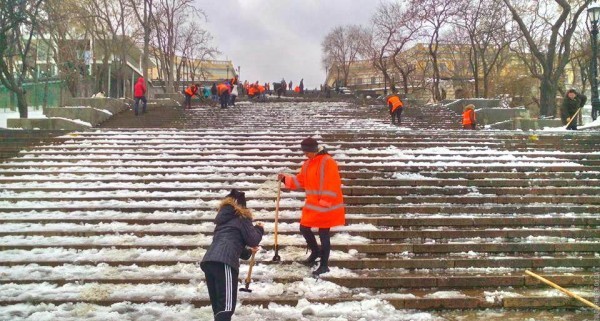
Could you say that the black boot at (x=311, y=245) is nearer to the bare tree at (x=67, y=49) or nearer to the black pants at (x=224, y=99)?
the black pants at (x=224, y=99)

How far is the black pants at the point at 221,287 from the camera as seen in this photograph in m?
4.01

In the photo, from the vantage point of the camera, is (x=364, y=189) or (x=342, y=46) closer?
(x=364, y=189)

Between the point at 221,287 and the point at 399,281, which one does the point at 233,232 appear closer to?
the point at 221,287

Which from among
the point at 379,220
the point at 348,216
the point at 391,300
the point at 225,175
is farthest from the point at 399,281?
the point at 225,175

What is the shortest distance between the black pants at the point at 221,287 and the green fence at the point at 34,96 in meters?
33.4

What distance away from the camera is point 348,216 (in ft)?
25.7

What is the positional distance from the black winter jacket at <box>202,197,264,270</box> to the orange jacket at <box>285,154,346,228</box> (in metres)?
1.36

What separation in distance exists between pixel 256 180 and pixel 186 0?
24702 millimetres

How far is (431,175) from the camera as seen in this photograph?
959 centimetres

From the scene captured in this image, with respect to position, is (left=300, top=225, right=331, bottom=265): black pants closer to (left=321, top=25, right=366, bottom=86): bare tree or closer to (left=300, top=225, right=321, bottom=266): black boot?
(left=300, top=225, right=321, bottom=266): black boot

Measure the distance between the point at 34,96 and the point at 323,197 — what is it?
39331mm

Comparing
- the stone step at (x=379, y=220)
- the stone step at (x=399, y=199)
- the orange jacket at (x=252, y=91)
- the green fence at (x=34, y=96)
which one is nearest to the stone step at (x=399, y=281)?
the stone step at (x=379, y=220)

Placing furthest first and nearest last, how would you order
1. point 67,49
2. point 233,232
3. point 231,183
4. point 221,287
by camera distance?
point 67,49, point 231,183, point 233,232, point 221,287

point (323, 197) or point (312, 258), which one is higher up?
Answer: point (323, 197)
